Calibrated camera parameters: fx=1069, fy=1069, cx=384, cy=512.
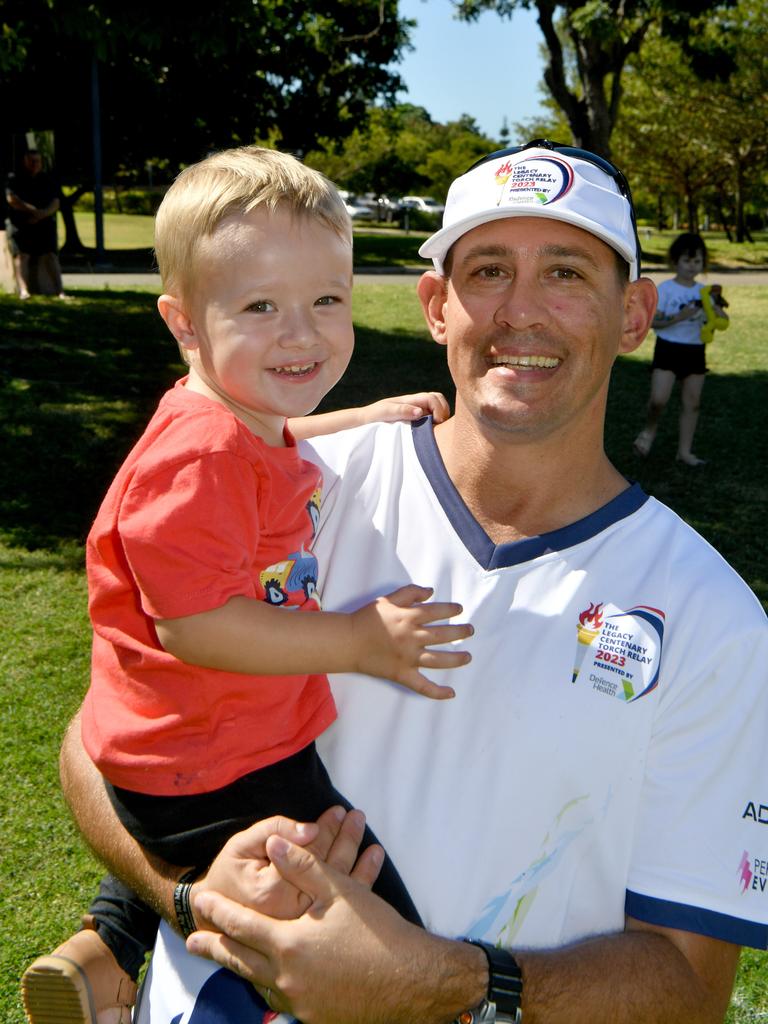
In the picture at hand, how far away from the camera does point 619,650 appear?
2193mm

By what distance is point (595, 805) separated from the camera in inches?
84.3

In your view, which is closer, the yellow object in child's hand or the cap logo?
the cap logo

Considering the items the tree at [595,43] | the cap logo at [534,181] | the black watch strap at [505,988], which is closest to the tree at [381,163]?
the tree at [595,43]

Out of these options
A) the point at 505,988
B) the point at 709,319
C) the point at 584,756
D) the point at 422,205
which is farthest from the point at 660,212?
the point at 505,988

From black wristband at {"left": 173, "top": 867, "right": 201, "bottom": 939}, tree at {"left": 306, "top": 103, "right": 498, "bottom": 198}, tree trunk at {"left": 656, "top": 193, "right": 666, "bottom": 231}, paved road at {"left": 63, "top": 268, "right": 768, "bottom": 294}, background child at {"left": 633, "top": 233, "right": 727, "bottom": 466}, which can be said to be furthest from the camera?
tree trunk at {"left": 656, "top": 193, "right": 666, "bottom": 231}

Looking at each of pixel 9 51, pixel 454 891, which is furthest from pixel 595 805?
pixel 9 51

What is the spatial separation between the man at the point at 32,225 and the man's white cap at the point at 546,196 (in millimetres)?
13853

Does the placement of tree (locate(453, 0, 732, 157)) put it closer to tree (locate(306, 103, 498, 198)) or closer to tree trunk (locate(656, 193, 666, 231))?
tree (locate(306, 103, 498, 198))

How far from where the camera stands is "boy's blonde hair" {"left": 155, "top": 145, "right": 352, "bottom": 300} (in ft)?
7.16

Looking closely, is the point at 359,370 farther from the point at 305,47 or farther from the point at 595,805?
the point at 305,47

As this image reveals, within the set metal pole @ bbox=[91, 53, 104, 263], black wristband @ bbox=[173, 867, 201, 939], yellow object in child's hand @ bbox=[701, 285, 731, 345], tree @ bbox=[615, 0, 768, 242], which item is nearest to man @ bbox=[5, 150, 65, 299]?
metal pole @ bbox=[91, 53, 104, 263]

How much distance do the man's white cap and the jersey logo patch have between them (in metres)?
0.92

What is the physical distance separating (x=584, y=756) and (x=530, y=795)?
0.14 meters

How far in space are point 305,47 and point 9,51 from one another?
21.7 m
